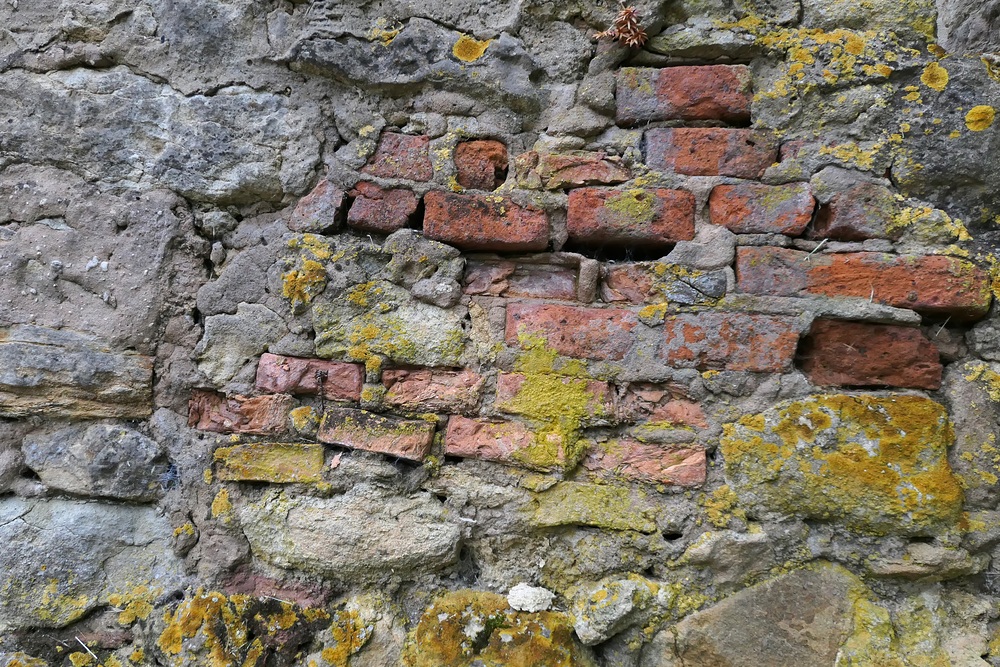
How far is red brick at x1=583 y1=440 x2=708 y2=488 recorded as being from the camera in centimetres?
90

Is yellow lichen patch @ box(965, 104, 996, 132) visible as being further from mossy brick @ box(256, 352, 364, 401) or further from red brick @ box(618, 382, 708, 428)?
mossy brick @ box(256, 352, 364, 401)

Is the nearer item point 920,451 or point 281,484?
point 920,451

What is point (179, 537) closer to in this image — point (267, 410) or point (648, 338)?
point (267, 410)

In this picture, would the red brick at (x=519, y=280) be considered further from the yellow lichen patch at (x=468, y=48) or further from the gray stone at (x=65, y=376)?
the gray stone at (x=65, y=376)

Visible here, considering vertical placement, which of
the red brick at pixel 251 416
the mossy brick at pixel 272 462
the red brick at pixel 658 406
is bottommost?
the mossy brick at pixel 272 462

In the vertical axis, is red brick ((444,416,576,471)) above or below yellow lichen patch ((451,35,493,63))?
below

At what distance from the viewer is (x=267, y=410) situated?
3.20 ft

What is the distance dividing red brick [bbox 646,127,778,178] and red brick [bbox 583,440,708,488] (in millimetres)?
478

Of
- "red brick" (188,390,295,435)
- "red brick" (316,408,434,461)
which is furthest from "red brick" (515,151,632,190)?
"red brick" (188,390,295,435)

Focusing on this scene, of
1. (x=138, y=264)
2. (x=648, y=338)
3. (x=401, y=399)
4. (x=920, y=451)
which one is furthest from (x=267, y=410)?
(x=920, y=451)

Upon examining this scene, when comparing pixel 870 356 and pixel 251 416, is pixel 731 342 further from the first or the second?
pixel 251 416

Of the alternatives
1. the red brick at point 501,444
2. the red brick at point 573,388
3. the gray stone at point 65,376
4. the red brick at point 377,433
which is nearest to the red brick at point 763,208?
the red brick at point 573,388

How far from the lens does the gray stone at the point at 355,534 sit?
3.01ft

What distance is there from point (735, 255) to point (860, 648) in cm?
64
